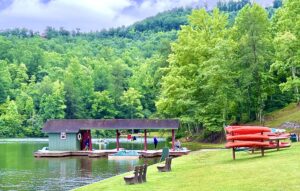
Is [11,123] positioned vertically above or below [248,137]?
above

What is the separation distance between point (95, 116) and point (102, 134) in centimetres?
1355

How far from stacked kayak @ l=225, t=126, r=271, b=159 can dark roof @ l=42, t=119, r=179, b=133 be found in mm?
27895

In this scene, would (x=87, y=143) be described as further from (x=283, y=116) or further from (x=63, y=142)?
(x=283, y=116)

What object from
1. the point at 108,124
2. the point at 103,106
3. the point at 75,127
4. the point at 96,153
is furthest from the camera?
the point at 103,106

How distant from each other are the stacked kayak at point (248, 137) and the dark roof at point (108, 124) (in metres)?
27.9

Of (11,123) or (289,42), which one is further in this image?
(11,123)

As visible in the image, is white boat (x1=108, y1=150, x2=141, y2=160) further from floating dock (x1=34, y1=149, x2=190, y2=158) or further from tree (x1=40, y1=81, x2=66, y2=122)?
tree (x1=40, y1=81, x2=66, y2=122)

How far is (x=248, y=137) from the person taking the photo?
31.1 m

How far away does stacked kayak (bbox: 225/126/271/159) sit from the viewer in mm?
30875

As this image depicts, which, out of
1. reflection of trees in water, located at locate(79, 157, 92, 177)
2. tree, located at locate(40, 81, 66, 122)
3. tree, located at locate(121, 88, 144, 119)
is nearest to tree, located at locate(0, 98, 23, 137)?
tree, located at locate(40, 81, 66, 122)

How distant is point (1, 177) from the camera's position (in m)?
37.8

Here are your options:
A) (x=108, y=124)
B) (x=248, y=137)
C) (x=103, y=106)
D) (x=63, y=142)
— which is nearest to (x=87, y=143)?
(x=63, y=142)

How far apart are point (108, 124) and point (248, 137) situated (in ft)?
104

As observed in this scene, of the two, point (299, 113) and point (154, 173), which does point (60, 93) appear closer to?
point (299, 113)
